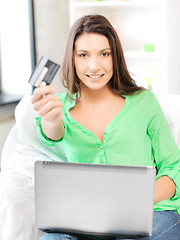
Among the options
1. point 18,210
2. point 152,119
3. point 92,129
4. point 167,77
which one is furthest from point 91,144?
point 167,77

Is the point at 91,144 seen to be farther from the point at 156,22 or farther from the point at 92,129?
the point at 156,22

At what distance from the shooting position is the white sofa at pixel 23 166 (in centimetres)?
137

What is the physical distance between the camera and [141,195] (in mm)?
1049

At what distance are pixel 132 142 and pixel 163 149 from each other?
10 cm

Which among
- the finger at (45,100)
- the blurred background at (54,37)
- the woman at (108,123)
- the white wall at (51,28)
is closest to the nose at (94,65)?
the woman at (108,123)

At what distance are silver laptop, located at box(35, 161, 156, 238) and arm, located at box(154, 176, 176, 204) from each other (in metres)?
0.21

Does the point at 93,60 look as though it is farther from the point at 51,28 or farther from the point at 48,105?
the point at 51,28

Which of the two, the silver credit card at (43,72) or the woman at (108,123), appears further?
the woman at (108,123)

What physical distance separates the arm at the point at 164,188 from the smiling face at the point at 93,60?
0.37m

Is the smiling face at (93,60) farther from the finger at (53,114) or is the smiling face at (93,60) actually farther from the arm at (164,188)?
the arm at (164,188)

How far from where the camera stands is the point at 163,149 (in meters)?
1.38

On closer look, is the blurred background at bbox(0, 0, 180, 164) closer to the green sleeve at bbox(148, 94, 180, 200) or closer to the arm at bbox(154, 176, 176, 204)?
the green sleeve at bbox(148, 94, 180, 200)

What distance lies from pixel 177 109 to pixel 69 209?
Result: 77cm

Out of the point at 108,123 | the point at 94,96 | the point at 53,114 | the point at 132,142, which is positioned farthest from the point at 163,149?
the point at 53,114
